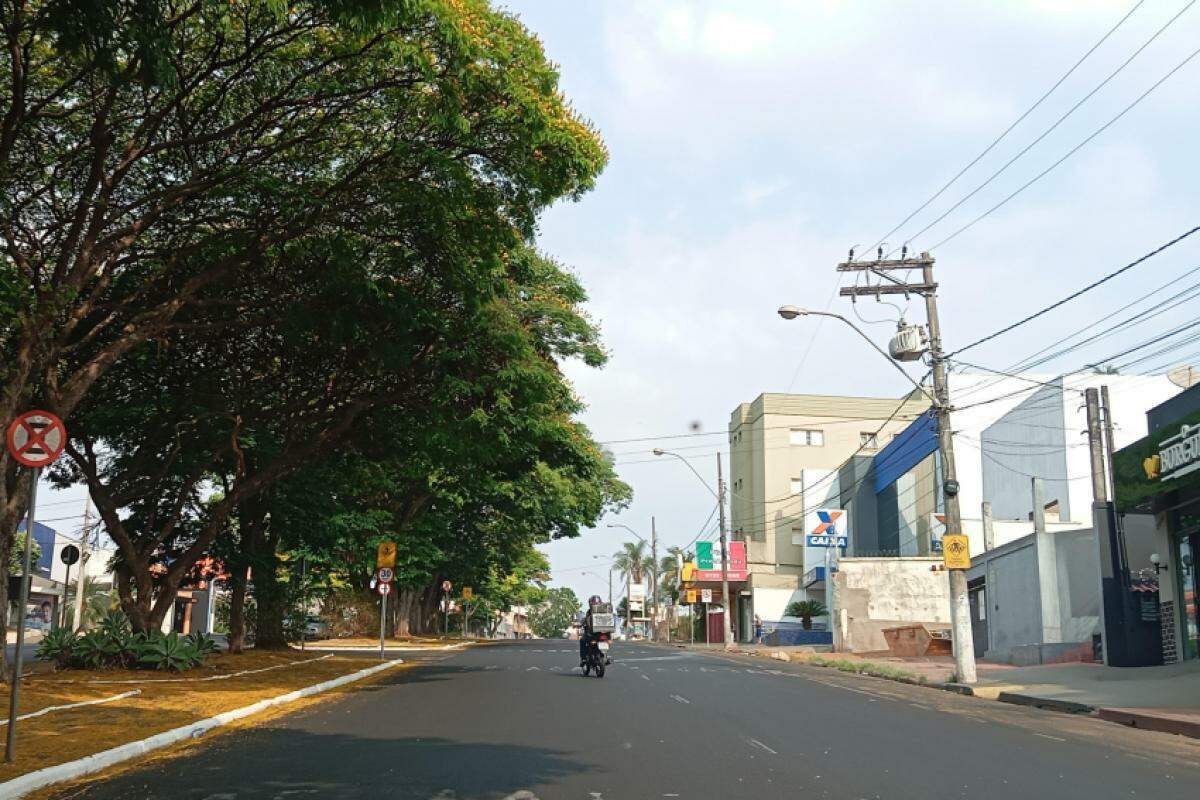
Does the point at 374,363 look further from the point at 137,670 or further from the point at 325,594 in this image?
the point at 325,594

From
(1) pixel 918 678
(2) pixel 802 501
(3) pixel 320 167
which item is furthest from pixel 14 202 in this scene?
(2) pixel 802 501

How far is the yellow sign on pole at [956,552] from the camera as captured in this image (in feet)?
78.8

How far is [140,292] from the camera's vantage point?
56.2 ft

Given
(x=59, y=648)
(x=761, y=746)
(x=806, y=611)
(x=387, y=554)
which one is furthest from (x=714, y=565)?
(x=761, y=746)

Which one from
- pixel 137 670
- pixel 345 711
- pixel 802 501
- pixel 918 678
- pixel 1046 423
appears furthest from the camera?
pixel 802 501

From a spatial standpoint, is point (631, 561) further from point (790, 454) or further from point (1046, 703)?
point (1046, 703)

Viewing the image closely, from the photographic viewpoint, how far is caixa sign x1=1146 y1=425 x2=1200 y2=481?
20.9 m

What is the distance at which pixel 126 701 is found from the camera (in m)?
14.6

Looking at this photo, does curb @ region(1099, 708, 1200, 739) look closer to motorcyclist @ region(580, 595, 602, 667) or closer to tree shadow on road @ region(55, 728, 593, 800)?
tree shadow on road @ region(55, 728, 593, 800)

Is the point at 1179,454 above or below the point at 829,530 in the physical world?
below

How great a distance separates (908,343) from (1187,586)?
877cm

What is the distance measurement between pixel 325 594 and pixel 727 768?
42443 millimetres

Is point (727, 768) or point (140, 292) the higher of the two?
point (140, 292)

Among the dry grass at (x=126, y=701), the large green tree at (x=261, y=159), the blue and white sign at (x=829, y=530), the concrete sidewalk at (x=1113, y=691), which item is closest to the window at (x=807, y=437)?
the blue and white sign at (x=829, y=530)
